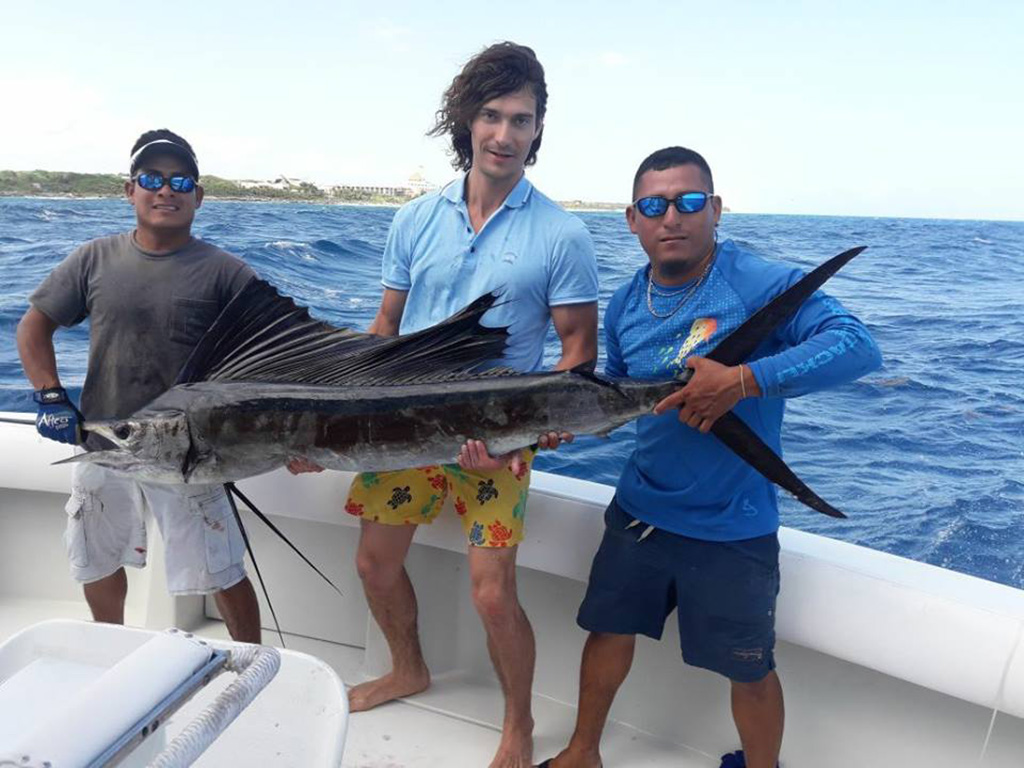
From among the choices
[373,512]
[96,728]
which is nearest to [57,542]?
[373,512]

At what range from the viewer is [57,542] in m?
Answer: 2.82

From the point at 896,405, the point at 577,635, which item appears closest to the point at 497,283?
the point at 577,635

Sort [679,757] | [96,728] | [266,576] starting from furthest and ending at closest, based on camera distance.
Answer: [266,576], [679,757], [96,728]

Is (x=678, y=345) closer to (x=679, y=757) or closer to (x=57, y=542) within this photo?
(x=679, y=757)

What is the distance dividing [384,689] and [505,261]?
1144 millimetres

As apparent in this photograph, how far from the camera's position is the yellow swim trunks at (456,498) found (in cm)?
201

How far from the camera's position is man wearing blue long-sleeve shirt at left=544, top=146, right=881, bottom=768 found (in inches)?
71.4

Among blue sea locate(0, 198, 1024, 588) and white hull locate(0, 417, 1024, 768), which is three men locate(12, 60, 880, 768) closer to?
white hull locate(0, 417, 1024, 768)

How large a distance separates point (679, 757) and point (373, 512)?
0.93 metres

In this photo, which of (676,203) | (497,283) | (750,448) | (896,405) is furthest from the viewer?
(896,405)

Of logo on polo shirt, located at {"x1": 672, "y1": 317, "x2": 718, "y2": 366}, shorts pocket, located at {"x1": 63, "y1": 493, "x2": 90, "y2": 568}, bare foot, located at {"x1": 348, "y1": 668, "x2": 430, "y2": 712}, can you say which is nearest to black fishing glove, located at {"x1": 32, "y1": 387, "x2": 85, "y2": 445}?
shorts pocket, located at {"x1": 63, "y1": 493, "x2": 90, "y2": 568}

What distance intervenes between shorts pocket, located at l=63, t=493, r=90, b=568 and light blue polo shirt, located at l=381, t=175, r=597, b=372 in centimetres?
91

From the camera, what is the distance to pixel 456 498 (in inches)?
82.8

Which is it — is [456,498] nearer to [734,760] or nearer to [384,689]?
[384,689]
